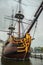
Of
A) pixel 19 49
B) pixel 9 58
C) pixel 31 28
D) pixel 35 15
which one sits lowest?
pixel 9 58

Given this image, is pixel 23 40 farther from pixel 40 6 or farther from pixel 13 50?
pixel 40 6

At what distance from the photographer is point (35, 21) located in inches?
1427

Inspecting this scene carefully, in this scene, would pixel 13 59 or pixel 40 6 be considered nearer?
pixel 40 6

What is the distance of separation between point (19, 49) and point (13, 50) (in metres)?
1.29

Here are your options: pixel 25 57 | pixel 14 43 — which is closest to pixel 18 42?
A: pixel 14 43

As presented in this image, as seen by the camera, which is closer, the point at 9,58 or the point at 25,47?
the point at 25,47

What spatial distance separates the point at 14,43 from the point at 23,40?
204 centimetres

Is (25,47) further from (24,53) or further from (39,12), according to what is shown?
(39,12)

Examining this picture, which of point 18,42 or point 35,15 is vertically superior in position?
point 35,15

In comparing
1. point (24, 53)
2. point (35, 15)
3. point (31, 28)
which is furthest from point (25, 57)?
point (35, 15)

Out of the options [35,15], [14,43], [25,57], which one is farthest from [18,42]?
[35,15]

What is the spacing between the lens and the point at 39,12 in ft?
115

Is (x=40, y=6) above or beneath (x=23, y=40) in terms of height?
above

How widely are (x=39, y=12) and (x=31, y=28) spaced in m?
3.92
